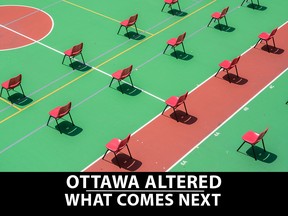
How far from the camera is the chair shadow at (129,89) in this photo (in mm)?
23250

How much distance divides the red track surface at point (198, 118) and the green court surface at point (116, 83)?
41 centimetres

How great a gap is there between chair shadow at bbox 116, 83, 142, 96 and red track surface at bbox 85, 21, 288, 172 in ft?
6.75

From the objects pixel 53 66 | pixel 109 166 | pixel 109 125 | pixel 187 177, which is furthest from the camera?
pixel 53 66

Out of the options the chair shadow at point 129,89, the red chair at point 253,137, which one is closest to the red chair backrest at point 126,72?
the chair shadow at point 129,89

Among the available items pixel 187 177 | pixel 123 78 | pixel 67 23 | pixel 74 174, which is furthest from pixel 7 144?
pixel 67 23

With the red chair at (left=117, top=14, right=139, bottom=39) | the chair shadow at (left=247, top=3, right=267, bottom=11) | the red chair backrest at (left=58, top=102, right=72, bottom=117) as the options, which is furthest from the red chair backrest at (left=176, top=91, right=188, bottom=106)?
the chair shadow at (left=247, top=3, right=267, bottom=11)

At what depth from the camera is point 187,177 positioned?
1781cm

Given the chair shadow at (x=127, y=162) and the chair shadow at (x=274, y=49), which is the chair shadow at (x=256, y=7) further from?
the chair shadow at (x=127, y=162)

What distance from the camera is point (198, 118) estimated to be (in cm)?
2162

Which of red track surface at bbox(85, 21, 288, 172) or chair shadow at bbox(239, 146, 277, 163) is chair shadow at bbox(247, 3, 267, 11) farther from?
chair shadow at bbox(239, 146, 277, 163)

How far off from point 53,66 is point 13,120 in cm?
464

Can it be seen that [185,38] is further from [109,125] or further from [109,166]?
[109,166]

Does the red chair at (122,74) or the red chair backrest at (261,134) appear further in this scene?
the red chair at (122,74)

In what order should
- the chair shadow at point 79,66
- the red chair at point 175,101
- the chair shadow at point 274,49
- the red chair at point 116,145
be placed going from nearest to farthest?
the red chair at point 116,145 < the red chair at point 175,101 < the chair shadow at point 79,66 < the chair shadow at point 274,49
